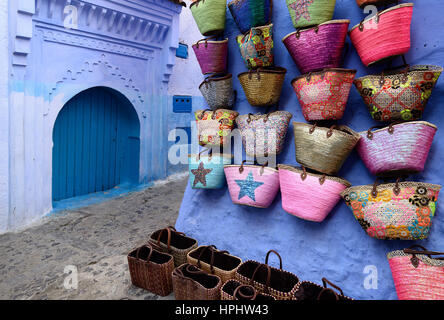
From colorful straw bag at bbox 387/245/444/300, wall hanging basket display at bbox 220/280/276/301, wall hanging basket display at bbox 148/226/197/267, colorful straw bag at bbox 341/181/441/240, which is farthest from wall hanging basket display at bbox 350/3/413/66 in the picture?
wall hanging basket display at bbox 148/226/197/267

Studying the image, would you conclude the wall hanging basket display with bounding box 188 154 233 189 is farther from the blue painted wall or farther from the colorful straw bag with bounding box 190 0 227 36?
the colorful straw bag with bounding box 190 0 227 36

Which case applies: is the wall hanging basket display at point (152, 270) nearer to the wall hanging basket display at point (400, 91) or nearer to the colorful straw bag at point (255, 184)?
the colorful straw bag at point (255, 184)

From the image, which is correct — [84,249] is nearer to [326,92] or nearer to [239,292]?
[239,292]

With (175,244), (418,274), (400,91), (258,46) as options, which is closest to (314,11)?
(258,46)

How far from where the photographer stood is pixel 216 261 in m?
1.70

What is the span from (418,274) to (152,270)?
1284mm

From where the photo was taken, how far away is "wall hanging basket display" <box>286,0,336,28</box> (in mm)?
1312

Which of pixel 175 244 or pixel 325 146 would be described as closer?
pixel 325 146

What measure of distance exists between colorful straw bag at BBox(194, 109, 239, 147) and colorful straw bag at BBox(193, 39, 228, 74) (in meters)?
0.28

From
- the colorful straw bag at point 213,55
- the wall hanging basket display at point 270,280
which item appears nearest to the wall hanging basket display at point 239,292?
the wall hanging basket display at point 270,280

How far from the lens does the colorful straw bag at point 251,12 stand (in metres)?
1.55

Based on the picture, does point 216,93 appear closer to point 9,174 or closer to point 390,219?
point 390,219

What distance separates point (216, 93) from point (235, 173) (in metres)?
0.53
